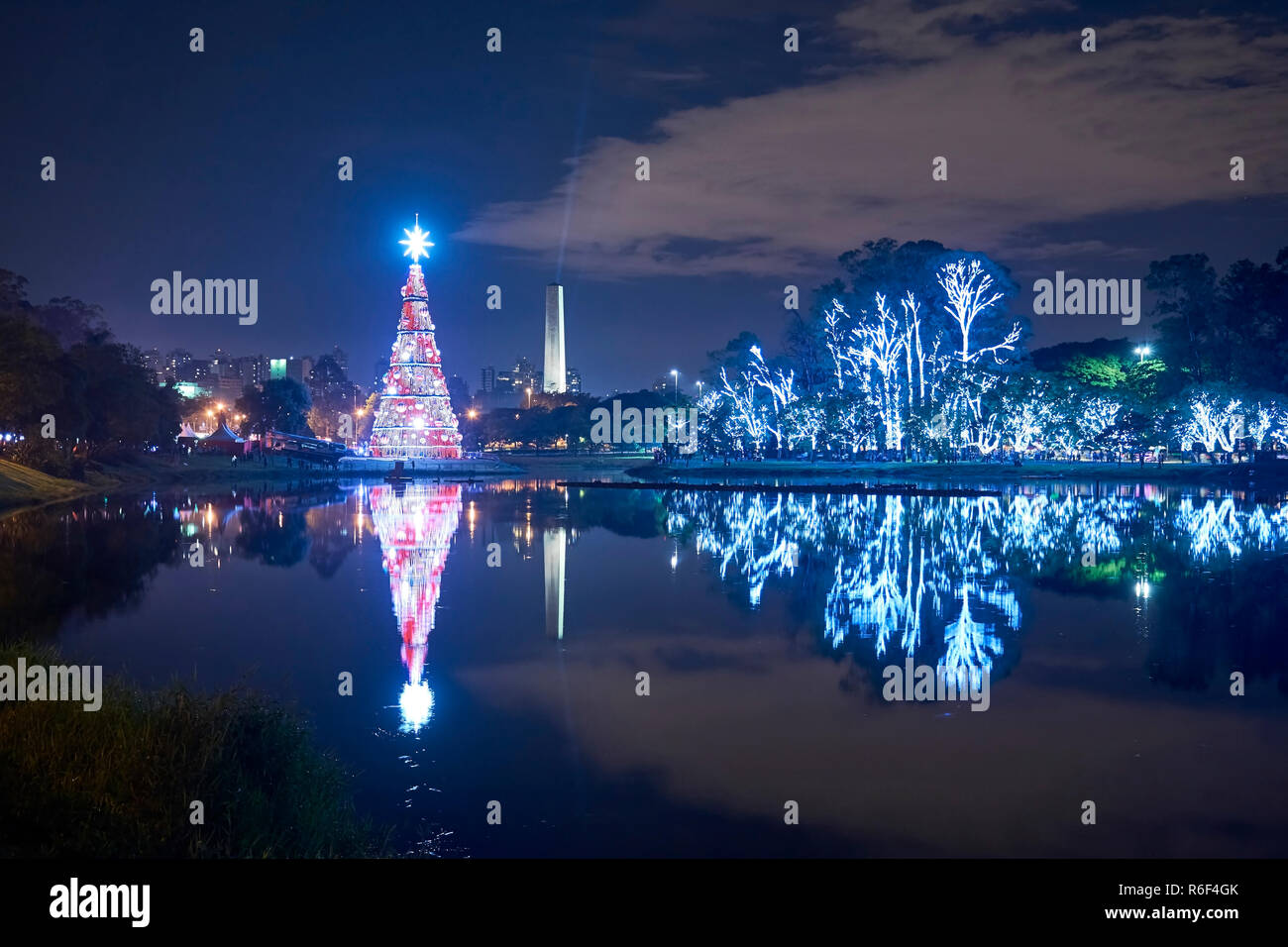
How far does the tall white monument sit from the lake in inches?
4942

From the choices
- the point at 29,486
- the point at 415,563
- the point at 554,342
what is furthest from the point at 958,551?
the point at 554,342

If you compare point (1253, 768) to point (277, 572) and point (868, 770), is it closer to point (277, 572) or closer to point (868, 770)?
point (868, 770)

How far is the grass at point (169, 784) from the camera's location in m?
8.82

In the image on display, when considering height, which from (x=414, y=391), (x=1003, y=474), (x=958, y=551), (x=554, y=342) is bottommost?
(x=958, y=551)

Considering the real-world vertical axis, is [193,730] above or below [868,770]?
above

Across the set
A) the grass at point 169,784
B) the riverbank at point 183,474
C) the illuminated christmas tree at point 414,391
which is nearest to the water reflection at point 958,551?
the grass at point 169,784

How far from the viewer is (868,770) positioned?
1202 cm

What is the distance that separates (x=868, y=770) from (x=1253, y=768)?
13.9ft

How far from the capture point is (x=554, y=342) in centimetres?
16750

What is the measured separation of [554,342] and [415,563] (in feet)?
458


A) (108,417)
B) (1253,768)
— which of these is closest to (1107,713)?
(1253,768)

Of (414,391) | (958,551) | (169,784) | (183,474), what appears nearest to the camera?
(169,784)

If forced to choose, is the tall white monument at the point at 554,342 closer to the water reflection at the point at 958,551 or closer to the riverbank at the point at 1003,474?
the riverbank at the point at 1003,474

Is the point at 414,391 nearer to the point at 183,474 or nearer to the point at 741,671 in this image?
the point at 183,474
